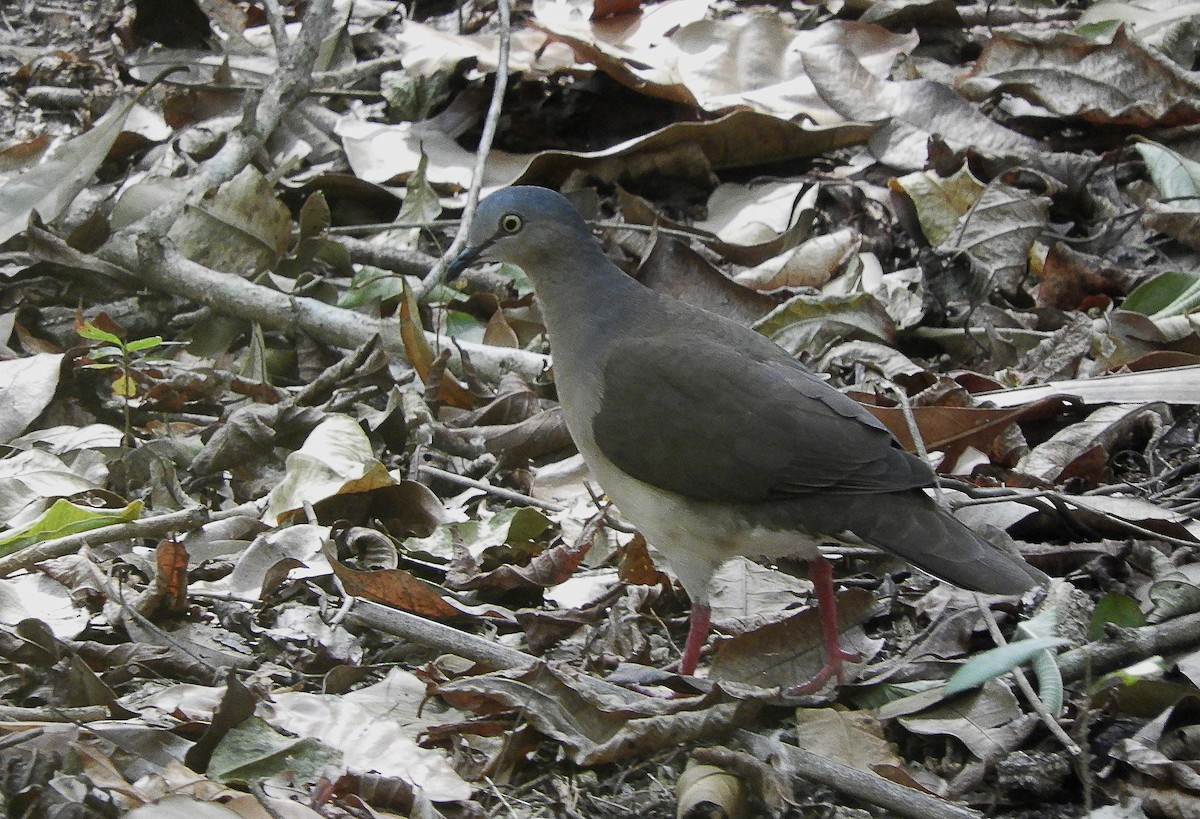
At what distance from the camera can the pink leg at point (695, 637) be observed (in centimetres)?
384

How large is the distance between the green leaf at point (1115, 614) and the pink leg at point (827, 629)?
64 cm

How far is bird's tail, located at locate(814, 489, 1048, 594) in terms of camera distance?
347 cm

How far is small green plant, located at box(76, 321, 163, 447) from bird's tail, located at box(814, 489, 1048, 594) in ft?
7.40

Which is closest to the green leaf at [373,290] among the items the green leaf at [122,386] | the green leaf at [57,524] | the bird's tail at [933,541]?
the green leaf at [122,386]

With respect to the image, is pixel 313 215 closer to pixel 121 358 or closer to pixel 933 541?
pixel 121 358

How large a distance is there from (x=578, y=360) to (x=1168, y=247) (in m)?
2.79

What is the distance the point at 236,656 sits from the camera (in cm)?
374

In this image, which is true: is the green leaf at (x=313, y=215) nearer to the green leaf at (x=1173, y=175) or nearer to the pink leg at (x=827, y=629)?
the pink leg at (x=827, y=629)

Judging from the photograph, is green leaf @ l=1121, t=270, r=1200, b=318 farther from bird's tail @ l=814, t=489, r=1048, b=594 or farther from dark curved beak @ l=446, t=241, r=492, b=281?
dark curved beak @ l=446, t=241, r=492, b=281

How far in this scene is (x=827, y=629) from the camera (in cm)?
374

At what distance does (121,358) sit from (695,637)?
8.14 feet

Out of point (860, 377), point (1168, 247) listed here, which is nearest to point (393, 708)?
point (860, 377)

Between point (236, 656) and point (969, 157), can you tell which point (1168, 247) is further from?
point (236, 656)

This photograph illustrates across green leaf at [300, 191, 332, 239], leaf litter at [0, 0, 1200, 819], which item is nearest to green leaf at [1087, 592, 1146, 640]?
leaf litter at [0, 0, 1200, 819]
